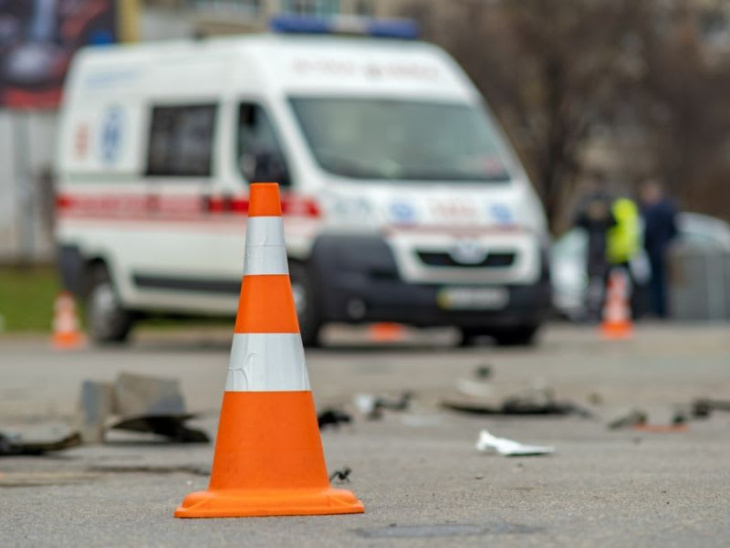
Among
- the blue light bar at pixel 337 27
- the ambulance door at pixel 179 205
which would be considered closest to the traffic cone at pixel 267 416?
the ambulance door at pixel 179 205

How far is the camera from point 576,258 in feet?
91.5

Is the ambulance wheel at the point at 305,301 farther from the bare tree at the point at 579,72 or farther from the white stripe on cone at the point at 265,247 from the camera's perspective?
the bare tree at the point at 579,72

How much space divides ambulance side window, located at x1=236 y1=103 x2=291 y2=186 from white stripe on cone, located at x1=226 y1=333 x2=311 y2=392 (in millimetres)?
10854

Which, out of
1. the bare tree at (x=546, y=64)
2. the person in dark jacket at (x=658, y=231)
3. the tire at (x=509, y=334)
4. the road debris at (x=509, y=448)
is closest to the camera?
the road debris at (x=509, y=448)

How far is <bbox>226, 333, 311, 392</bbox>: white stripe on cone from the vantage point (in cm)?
604

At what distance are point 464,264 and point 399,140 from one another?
1.35 metres

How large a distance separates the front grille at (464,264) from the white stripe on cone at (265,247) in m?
10.4

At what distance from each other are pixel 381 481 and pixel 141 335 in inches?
648

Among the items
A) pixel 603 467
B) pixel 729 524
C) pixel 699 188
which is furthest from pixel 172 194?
pixel 699 188

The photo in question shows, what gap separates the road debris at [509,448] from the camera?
26.3ft

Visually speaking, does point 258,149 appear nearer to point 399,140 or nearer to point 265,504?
point 399,140

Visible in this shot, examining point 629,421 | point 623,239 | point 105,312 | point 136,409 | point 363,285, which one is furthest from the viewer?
point 623,239

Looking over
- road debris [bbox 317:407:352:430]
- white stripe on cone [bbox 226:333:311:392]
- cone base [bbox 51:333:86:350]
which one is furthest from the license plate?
white stripe on cone [bbox 226:333:311:392]

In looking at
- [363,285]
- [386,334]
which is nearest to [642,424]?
[363,285]
